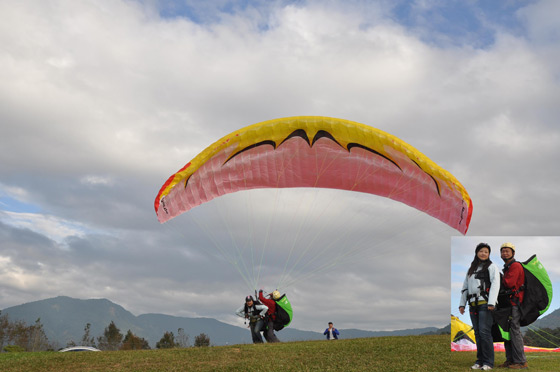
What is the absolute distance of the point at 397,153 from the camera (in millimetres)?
15359

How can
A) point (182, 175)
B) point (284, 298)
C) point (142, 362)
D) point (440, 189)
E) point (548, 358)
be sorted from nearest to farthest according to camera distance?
1. point (548, 358)
2. point (142, 362)
3. point (440, 189)
4. point (182, 175)
5. point (284, 298)

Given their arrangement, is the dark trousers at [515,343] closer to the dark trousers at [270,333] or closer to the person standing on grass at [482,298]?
the person standing on grass at [482,298]

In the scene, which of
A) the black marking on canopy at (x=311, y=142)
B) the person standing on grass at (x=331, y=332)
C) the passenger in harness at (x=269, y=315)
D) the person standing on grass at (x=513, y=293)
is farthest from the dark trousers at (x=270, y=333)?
the person standing on grass at (x=513, y=293)

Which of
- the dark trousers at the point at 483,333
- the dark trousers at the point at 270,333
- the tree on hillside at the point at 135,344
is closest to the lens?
the dark trousers at the point at 483,333

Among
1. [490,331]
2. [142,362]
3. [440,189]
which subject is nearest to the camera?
[490,331]

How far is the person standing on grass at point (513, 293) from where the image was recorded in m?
7.38

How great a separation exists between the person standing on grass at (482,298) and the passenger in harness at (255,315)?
11015mm

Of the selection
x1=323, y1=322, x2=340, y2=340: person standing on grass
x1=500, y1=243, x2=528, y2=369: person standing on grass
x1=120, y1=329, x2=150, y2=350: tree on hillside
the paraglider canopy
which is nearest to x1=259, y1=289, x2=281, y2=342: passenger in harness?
x1=323, y1=322, x2=340, y2=340: person standing on grass

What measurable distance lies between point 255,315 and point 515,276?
11.9m

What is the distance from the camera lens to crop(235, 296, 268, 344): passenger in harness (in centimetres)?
1808

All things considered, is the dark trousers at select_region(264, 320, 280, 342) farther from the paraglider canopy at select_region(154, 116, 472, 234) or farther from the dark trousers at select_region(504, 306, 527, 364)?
the dark trousers at select_region(504, 306, 527, 364)

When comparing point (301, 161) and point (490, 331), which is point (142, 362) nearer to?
point (301, 161)

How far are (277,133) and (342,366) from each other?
7482mm

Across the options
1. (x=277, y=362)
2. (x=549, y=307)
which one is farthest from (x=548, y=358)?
(x=277, y=362)
